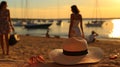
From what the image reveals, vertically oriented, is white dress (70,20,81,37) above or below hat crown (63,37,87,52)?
below

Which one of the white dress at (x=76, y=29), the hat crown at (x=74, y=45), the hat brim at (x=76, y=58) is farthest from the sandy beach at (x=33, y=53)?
the white dress at (x=76, y=29)

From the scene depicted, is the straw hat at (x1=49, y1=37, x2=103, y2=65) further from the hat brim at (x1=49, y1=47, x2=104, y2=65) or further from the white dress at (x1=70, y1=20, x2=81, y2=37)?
the white dress at (x1=70, y1=20, x2=81, y2=37)

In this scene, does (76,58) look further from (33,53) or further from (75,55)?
(33,53)

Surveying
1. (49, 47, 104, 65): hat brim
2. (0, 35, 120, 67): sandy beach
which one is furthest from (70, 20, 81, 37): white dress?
(49, 47, 104, 65): hat brim

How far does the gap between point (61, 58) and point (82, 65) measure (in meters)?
0.33

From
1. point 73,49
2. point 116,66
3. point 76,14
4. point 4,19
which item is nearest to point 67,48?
point 73,49

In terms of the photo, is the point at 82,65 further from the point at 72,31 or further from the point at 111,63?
the point at 72,31

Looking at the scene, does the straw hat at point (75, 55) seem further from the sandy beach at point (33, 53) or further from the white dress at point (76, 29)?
the white dress at point (76, 29)

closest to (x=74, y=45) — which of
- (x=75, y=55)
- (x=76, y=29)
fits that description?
(x=75, y=55)

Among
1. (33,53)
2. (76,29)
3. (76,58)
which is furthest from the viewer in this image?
(33,53)

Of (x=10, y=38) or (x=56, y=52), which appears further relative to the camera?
(x=10, y=38)

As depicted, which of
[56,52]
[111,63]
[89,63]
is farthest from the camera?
[111,63]

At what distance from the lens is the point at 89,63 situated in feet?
18.2

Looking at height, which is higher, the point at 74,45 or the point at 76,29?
the point at 74,45
